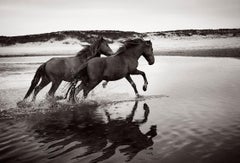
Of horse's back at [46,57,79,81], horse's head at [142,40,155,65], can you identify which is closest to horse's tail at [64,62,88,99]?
horse's back at [46,57,79,81]

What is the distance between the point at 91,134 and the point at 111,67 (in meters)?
3.62

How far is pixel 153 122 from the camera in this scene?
5.89 metres

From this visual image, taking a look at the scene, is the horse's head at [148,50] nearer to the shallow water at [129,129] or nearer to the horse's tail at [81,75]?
the shallow water at [129,129]

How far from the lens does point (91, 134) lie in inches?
208

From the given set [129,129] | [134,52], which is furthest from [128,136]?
[134,52]

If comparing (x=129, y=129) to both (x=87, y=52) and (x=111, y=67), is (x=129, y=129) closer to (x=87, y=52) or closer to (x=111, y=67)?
(x=111, y=67)

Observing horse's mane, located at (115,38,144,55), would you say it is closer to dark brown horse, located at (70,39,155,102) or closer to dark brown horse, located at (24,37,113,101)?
dark brown horse, located at (70,39,155,102)

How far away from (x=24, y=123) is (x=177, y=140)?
326cm

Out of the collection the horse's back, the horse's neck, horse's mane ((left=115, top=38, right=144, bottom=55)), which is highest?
horse's mane ((left=115, top=38, right=144, bottom=55))

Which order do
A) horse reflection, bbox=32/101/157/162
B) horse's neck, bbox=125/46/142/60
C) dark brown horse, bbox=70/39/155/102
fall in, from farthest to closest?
horse's neck, bbox=125/46/142/60 → dark brown horse, bbox=70/39/155/102 → horse reflection, bbox=32/101/157/162

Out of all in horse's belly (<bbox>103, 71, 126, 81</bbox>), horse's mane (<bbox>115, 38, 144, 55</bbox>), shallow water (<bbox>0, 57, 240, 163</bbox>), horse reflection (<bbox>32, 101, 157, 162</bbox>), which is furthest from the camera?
horse's mane (<bbox>115, 38, 144, 55</bbox>)

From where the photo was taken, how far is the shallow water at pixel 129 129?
4203 mm

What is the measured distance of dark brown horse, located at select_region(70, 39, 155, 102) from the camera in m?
8.48

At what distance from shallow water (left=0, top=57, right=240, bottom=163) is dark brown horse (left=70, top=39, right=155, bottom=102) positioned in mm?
573
